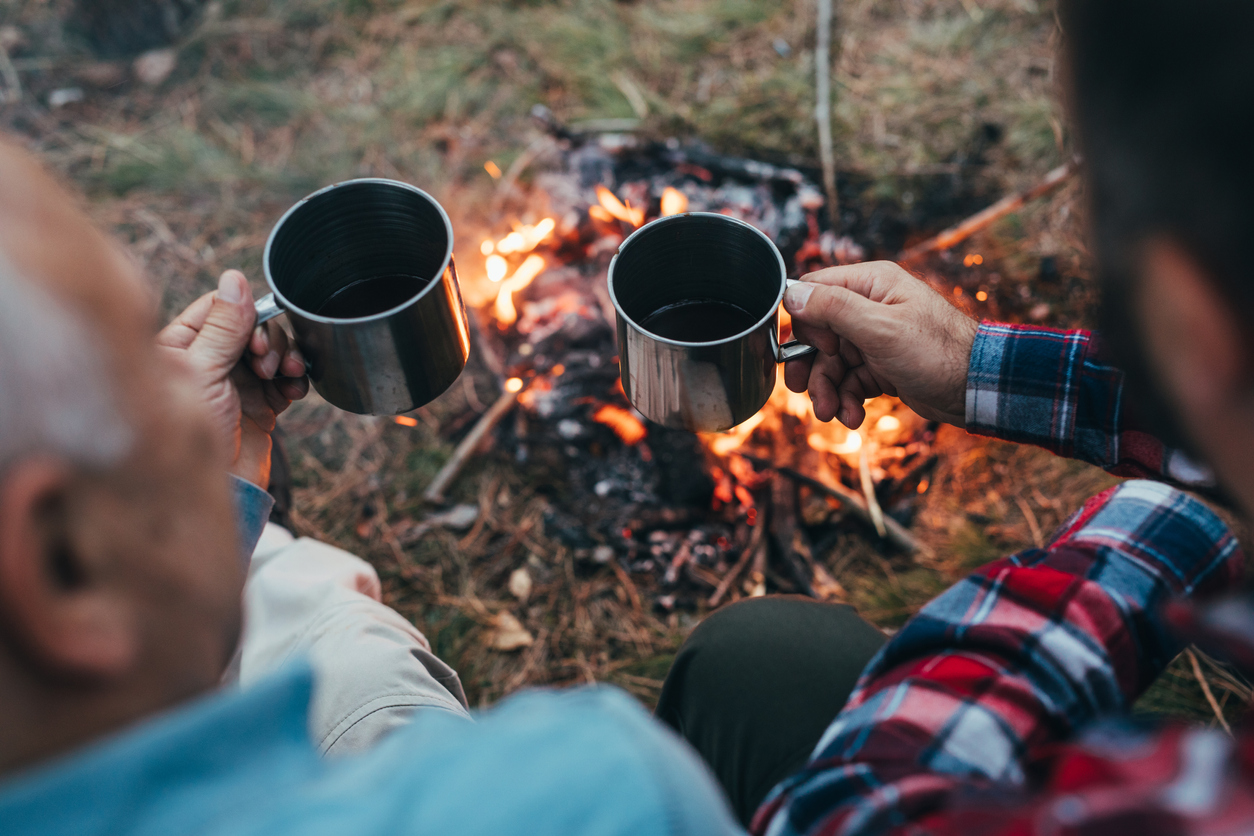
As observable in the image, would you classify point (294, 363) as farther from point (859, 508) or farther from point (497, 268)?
point (859, 508)

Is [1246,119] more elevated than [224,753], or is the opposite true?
[1246,119]

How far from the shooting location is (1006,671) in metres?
1.33

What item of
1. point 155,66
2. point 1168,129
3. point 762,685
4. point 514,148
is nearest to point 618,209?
point 514,148

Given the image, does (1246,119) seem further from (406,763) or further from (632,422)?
(632,422)

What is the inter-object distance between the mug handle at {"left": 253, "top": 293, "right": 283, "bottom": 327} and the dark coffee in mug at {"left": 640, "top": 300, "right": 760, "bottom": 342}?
838mm

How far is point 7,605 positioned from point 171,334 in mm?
1108

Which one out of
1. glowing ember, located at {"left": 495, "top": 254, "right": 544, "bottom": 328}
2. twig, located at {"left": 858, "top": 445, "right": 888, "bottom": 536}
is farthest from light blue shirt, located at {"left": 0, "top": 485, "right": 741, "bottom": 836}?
glowing ember, located at {"left": 495, "top": 254, "right": 544, "bottom": 328}

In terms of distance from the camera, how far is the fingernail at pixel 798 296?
1.76 meters

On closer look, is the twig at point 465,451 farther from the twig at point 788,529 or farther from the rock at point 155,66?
the rock at point 155,66

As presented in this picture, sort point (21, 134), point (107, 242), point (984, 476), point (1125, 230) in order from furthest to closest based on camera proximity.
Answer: point (21, 134), point (984, 476), point (107, 242), point (1125, 230)

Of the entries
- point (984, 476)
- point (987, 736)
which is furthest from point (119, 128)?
point (987, 736)

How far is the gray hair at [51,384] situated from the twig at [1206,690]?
9.41 feet

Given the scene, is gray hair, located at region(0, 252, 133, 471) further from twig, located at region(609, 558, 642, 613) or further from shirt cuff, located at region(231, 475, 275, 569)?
twig, located at region(609, 558, 642, 613)

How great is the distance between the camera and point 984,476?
295 cm
